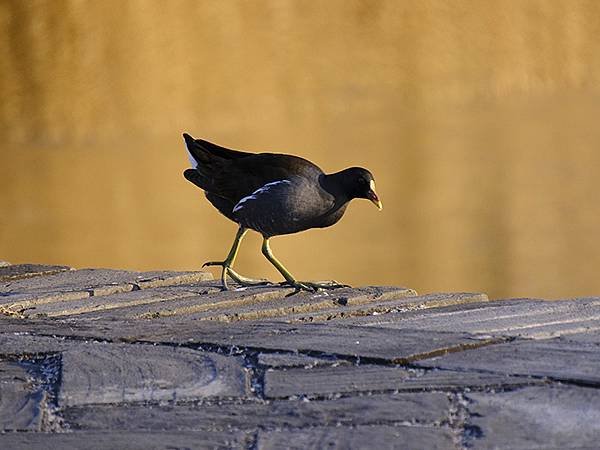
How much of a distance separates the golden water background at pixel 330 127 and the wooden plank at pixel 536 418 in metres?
4.13

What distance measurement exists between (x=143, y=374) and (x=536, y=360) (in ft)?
1.56

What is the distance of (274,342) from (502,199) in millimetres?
6401

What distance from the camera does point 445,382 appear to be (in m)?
1.65

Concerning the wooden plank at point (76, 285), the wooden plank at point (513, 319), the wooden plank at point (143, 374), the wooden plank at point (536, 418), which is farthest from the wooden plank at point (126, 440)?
the wooden plank at point (76, 285)

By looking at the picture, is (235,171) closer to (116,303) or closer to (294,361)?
(116,303)

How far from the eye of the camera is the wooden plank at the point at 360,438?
1436 millimetres

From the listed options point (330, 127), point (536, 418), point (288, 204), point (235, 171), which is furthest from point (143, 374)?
point (330, 127)

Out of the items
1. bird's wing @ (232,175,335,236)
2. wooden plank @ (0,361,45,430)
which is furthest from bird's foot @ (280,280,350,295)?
wooden plank @ (0,361,45,430)

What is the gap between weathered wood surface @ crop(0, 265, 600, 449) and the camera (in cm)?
149

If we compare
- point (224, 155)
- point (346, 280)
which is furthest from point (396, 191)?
point (224, 155)

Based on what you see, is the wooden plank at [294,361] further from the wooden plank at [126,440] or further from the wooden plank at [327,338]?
the wooden plank at [126,440]

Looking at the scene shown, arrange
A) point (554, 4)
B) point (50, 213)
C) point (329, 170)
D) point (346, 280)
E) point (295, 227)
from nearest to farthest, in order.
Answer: point (295, 227) < point (346, 280) < point (50, 213) < point (329, 170) < point (554, 4)

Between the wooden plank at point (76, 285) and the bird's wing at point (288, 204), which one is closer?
the wooden plank at point (76, 285)

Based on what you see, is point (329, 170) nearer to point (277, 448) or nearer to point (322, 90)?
point (322, 90)
